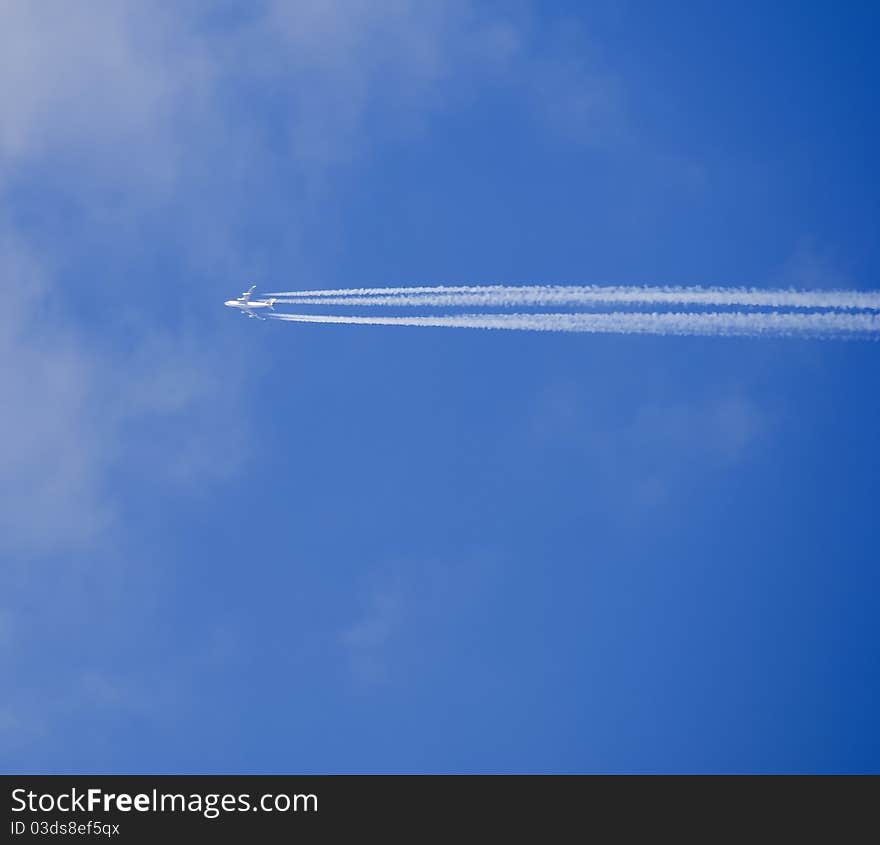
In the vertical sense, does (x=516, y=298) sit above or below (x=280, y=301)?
below

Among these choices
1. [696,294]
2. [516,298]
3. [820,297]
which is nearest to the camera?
[820,297]

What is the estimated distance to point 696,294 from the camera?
57.8m
